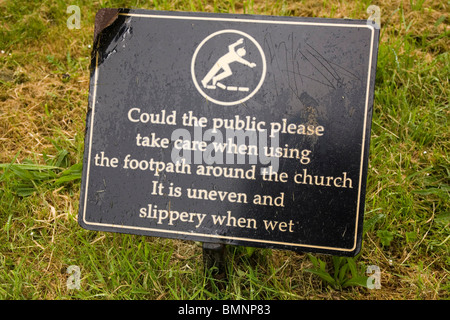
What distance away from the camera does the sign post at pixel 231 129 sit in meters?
1.61

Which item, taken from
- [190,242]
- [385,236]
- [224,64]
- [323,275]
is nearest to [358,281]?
[323,275]

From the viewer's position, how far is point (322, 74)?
5.34ft

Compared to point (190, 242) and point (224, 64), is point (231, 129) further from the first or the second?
point (190, 242)

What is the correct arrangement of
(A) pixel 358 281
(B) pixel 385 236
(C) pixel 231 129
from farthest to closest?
(B) pixel 385 236
(A) pixel 358 281
(C) pixel 231 129

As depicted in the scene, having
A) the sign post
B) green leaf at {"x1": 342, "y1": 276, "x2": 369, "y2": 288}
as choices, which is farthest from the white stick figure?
green leaf at {"x1": 342, "y1": 276, "x2": 369, "y2": 288}

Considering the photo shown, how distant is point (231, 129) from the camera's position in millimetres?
1652

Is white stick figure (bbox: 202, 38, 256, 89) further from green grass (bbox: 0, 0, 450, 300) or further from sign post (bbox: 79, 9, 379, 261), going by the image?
green grass (bbox: 0, 0, 450, 300)

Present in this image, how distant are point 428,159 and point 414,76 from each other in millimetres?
526

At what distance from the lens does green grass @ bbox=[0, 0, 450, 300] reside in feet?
6.42

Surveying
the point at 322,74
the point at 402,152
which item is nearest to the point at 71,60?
the point at 322,74

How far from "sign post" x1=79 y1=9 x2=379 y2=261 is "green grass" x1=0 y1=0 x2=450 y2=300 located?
381 mm

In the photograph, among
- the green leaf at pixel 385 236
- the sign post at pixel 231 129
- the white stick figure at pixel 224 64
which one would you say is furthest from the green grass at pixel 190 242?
the white stick figure at pixel 224 64

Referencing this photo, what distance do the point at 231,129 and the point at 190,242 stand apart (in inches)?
29.7
